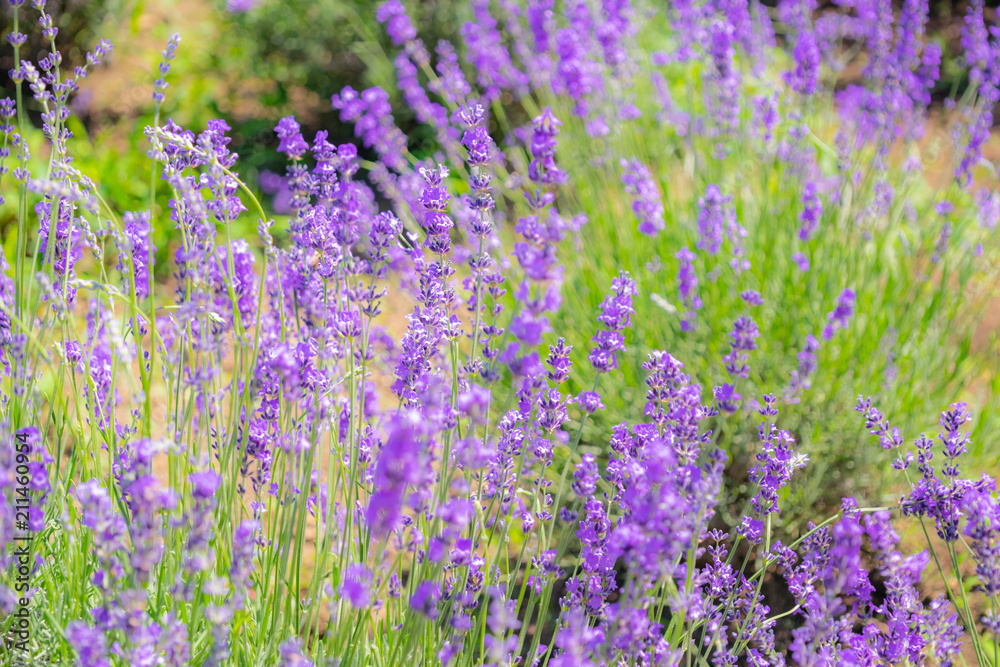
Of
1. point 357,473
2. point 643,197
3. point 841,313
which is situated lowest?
point 357,473

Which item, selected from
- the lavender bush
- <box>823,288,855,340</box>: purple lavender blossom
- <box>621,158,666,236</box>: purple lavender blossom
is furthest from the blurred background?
the lavender bush

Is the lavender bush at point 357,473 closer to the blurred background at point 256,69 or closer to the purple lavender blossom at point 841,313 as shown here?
the purple lavender blossom at point 841,313

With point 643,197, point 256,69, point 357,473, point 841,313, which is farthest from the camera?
point 256,69

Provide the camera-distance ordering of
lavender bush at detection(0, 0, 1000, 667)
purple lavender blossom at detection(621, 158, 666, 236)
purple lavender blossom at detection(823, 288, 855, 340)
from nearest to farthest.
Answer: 1. lavender bush at detection(0, 0, 1000, 667)
2. purple lavender blossom at detection(823, 288, 855, 340)
3. purple lavender blossom at detection(621, 158, 666, 236)

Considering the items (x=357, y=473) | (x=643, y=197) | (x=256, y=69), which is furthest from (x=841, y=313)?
(x=256, y=69)

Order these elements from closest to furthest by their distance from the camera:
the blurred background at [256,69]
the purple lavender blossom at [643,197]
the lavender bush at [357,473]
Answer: the lavender bush at [357,473] < the purple lavender blossom at [643,197] < the blurred background at [256,69]

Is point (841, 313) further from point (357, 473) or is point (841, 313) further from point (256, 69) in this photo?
point (256, 69)

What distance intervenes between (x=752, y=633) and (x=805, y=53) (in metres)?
2.29

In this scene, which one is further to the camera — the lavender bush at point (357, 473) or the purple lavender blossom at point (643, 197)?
the purple lavender blossom at point (643, 197)

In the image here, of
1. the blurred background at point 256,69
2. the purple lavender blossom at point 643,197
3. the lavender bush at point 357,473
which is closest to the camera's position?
the lavender bush at point 357,473

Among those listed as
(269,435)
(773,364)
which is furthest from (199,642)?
(773,364)

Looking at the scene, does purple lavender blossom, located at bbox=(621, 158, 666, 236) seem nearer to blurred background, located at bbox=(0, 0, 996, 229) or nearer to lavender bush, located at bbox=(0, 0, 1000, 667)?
lavender bush, located at bbox=(0, 0, 1000, 667)

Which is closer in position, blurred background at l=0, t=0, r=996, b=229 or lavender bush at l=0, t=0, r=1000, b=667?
lavender bush at l=0, t=0, r=1000, b=667

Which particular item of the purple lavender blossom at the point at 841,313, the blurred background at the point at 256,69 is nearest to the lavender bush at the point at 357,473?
the purple lavender blossom at the point at 841,313
